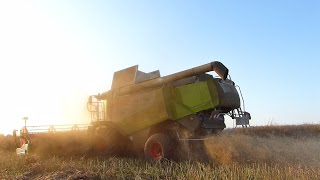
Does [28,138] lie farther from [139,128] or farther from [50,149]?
[139,128]

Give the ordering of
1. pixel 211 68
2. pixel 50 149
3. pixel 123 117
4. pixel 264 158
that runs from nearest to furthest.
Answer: pixel 264 158 < pixel 211 68 < pixel 123 117 < pixel 50 149

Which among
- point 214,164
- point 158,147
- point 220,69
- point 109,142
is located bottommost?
point 214,164

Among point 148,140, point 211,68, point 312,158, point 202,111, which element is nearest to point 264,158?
point 312,158

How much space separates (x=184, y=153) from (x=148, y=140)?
1.25 m

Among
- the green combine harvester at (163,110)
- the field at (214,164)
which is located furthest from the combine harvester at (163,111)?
the field at (214,164)

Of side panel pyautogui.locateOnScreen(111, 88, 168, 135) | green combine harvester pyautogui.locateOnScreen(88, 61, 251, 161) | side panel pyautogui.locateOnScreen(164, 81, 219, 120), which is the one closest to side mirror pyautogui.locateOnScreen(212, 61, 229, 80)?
green combine harvester pyautogui.locateOnScreen(88, 61, 251, 161)

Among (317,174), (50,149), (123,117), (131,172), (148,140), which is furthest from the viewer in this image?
(50,149)

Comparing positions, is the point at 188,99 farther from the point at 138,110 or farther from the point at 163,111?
the point at 138,110

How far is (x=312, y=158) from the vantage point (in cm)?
942

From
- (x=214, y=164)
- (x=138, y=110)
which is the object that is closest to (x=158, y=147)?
(x=138, y=110)

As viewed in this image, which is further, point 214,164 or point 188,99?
point 188,99

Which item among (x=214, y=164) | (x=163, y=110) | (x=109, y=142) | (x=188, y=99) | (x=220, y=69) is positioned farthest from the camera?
(x=109, y=142)

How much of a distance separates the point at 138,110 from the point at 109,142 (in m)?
1.64

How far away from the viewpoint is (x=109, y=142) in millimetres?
12305
